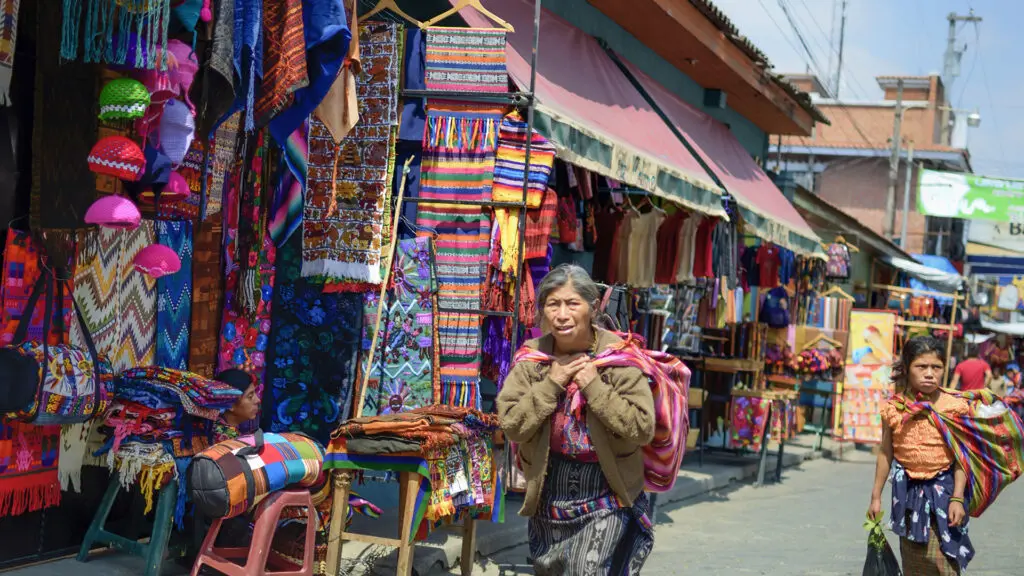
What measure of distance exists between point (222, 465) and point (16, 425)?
109 centimetres

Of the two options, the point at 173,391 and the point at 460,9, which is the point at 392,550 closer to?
the point at 173,391

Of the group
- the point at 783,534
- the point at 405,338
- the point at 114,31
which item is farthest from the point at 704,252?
the point at 114,31

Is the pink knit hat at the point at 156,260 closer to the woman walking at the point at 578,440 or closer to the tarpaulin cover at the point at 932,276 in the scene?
the woman walking at the point at 578,440

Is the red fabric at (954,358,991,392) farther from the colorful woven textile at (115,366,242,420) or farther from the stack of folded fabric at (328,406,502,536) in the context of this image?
Answer: the colorful woven textile at (115,366,242,420)

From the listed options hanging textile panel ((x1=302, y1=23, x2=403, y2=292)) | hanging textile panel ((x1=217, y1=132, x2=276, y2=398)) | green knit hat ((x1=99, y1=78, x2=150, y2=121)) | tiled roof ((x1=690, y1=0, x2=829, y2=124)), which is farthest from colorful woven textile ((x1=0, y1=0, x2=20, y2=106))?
tiled roof ((x1=690, y1=0, x2=829, y2=124))

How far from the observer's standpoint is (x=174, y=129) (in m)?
5.60

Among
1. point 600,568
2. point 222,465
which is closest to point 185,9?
point 222,465

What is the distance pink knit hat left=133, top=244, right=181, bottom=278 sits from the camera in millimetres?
6262

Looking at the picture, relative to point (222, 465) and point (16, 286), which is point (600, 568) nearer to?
point (222, 465)

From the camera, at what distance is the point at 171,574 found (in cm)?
661

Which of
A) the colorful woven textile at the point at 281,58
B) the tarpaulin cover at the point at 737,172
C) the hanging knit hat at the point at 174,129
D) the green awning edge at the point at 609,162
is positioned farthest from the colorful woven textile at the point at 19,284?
the tarpaulin cover at the point at 737,172

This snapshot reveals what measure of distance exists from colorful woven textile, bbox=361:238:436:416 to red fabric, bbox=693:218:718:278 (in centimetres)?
493

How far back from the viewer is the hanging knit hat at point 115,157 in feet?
17.3

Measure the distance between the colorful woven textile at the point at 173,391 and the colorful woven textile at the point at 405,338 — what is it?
153 cm
